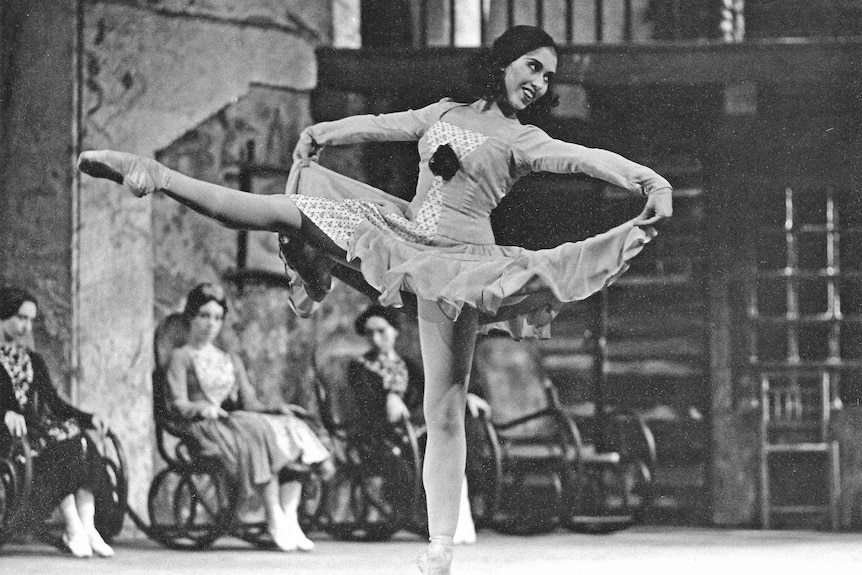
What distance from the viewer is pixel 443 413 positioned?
342cm

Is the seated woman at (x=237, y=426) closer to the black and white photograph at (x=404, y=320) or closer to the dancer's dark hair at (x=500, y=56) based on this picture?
the black and white photograph at (x=404, y=320)

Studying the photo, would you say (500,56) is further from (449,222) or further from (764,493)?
(764,493)

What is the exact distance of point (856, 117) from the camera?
7098 mm

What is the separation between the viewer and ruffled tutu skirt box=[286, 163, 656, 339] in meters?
3.33

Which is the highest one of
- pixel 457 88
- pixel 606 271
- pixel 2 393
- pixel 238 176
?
pixel 457 88

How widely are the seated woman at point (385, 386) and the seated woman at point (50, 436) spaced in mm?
1170

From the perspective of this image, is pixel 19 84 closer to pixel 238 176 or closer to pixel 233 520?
pixel 238 176

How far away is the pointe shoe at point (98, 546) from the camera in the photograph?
5.62 meters

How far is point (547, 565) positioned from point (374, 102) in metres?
2.92

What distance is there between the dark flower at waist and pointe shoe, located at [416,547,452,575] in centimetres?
94

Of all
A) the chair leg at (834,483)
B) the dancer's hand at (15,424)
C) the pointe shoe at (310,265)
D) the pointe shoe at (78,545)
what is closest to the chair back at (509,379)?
the chair leg at (834,483)

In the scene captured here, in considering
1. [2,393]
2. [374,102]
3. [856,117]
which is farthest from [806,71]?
[2,393]

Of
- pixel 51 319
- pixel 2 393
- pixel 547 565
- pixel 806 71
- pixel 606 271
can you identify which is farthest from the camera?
pixel 806 71

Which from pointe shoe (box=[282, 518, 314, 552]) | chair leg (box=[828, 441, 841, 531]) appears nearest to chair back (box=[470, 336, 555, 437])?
pointe shoe (box=[282, 518, 314, 552])
